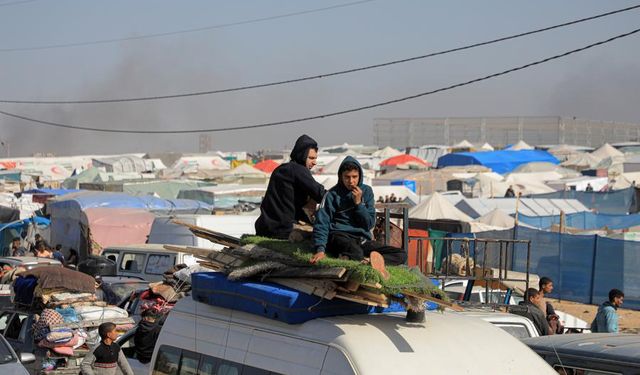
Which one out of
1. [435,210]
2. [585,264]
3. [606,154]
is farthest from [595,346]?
[606,154]

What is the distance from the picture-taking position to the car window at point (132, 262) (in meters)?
18.9

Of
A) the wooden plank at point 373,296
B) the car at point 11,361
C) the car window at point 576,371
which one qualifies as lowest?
the car at point 11,361

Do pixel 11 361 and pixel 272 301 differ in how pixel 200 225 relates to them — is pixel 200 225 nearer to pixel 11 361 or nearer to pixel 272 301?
pixel 11 361

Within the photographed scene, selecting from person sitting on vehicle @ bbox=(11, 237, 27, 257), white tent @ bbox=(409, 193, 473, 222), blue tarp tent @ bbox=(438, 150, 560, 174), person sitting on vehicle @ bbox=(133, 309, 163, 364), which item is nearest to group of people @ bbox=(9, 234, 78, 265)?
person sitting on vehicle @ bbox=(11, 237, 27, 257)

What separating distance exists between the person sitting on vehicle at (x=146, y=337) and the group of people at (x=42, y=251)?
456 inches

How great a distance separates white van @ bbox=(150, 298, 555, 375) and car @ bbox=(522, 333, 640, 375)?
105cm

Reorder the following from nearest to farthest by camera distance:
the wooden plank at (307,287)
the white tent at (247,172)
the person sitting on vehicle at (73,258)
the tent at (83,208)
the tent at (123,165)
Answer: the wooden plank at (307,287) → the person sitting on vehicle at (73,258) → the tent at (83,208) → the white tent at (247,172) → the tent at (123,165)

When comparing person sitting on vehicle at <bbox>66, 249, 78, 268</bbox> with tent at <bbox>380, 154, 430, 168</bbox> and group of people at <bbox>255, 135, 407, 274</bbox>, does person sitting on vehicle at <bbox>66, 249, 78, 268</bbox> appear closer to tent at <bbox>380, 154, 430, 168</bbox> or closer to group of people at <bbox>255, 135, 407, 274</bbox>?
group of people at <bbox>255, 135, 407, 274</bbox>

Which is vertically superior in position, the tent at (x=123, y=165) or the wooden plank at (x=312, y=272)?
the wooden plank at (x=312, y=272)

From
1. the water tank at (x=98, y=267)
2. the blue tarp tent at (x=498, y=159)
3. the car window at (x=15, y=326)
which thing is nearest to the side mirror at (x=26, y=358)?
the car window at (x=15, y=326)

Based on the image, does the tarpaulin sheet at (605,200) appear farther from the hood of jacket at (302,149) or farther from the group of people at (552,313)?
the hood of jacket at (302,149)

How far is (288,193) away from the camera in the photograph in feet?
22.2

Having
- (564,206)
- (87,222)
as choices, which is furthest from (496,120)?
(87,222)

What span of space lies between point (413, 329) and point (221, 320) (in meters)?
1.41
